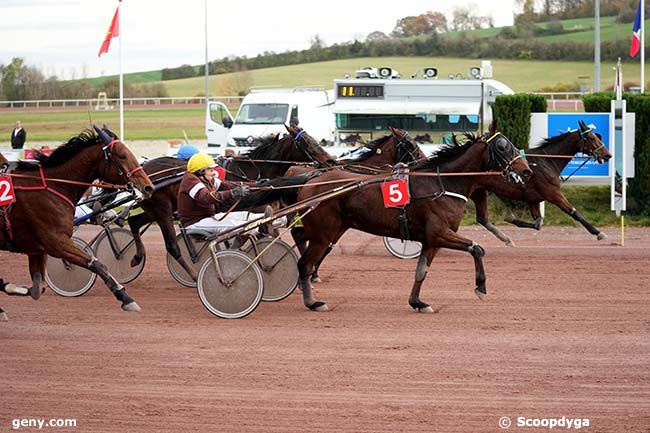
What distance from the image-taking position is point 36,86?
4469 cm

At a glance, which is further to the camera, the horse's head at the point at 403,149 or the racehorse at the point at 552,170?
the racehorse at the point at 552,170

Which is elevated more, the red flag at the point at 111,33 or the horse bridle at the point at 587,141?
the red flag at the point at 111,33

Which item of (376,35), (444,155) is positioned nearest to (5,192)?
(444,155)

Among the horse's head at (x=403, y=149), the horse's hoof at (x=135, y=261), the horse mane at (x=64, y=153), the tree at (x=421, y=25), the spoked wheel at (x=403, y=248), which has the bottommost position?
the spoked wheel at (x=403, y=248)

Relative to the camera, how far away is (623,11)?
50750mm

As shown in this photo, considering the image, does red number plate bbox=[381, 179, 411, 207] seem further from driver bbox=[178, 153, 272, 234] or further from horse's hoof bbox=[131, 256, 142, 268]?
horse's hoof bbox=[131, 256, 142, 268]

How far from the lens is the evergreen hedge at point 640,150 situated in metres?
16.9

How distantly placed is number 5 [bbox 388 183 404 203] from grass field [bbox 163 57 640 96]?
3558 cm

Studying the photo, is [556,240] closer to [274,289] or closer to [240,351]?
[274,289]

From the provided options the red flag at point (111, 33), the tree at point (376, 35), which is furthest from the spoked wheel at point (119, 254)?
the tree at point (376, 35)

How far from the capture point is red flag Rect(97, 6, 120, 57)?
1052 inches

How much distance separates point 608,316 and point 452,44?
Answer: 47.0 meters

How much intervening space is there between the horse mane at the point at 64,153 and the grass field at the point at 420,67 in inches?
1409

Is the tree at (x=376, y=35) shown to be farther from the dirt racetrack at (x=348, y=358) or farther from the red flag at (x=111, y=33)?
the dirt racetrack at (x=348, y=358)
